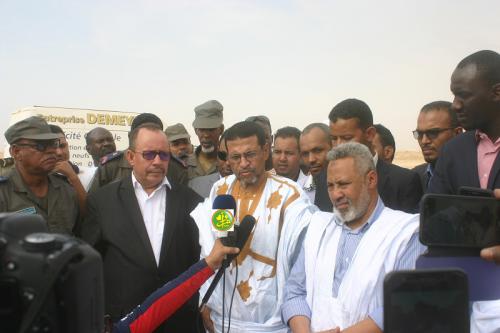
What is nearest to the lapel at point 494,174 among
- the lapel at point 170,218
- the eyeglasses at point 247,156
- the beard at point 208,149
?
the eyeglasses at point 247,156

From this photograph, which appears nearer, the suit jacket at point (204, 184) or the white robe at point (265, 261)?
the white robe at point (265, 261)

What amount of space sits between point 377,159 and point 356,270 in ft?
4.70

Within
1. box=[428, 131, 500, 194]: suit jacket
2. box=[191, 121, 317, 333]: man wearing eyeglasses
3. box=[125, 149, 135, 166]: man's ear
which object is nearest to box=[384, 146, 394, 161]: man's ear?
box=[191, 121, 317, 333]: man wearing eyeglasses

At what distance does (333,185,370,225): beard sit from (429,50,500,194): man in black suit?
0.47 meters

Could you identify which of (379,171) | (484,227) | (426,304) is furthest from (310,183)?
(426,304)

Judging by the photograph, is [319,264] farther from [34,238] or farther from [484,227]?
[34,238]

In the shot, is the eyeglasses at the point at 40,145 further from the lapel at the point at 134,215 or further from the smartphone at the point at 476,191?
the smartphone at the point at 476,191

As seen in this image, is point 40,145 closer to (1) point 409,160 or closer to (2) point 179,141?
(2) point 179,141

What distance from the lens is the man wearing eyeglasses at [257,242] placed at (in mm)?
3381

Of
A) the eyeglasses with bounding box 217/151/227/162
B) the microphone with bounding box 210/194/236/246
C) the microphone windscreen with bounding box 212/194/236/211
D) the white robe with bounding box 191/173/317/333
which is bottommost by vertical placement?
the white robe with bounding box 191/173/317/333

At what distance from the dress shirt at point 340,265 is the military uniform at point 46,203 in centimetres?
174

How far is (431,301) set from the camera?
1396 mm

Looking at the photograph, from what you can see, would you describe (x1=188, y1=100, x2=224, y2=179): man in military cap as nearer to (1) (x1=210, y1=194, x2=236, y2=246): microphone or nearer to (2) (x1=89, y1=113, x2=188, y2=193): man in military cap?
(2) (x1=89, y1=113, x2=188, y2=193): man in military cap

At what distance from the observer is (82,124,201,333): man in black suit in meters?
3.68
